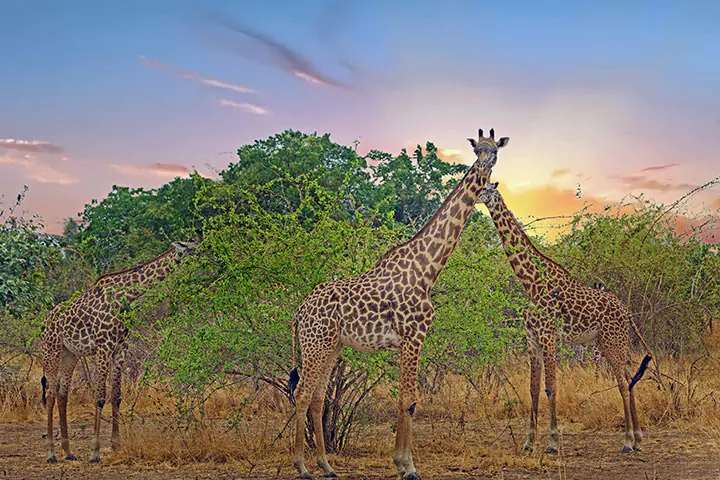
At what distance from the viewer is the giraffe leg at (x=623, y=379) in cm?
923

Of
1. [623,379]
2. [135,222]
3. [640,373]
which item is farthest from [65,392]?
[135,222]

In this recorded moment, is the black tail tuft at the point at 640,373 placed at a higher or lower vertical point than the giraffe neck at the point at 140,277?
lower

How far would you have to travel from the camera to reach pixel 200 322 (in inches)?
364

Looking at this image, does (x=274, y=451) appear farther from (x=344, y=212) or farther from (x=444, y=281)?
(x=344, y=212)

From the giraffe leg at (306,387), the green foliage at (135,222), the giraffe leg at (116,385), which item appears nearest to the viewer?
the giraffe leg at (306,387)

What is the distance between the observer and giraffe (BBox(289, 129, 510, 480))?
7.33 meters

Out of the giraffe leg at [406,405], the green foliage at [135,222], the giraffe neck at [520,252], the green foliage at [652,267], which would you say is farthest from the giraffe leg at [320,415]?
the green foliage at [135,222]

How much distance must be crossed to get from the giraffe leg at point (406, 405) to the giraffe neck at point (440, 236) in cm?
72

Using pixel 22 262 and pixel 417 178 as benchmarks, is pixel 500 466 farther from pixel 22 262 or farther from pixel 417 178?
pixel 417 178

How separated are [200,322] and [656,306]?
28.8ft

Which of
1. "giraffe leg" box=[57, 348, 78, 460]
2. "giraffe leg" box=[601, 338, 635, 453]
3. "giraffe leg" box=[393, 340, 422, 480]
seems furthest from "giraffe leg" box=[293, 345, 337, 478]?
"giraffe leg" box=[601, 338, 635, 453]

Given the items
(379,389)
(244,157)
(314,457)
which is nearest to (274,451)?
(314,457)

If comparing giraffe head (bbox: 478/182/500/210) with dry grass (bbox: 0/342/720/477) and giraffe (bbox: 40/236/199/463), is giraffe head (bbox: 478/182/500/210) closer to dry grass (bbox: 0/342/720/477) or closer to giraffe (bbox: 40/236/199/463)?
dry grass (bbox: 0/342/720/477)

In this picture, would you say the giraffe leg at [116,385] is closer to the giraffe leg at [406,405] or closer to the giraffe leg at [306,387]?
the giraffe leg at [306,387]
